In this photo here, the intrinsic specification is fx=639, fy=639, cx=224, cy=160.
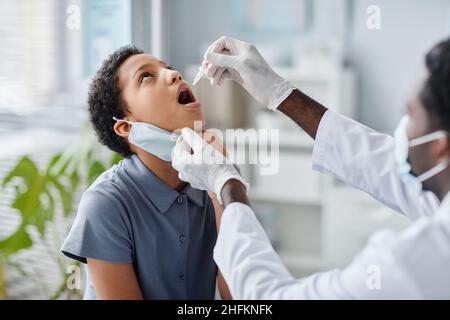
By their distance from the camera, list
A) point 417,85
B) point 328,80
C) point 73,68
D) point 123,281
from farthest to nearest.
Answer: point 328,80, point 73,68, point 123,281, point 417,85

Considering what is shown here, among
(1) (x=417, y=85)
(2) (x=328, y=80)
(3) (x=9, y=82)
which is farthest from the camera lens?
(2) (x=328, y=80)

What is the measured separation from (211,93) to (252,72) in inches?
59.4

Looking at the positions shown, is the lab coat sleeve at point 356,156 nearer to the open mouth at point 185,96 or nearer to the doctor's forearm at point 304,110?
the doctor's forearm at point 304,110

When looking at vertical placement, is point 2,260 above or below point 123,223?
below

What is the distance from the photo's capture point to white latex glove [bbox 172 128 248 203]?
42.3 inches

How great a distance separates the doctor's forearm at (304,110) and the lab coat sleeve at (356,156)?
0.05 feet

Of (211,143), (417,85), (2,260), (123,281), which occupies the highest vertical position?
(417,85)

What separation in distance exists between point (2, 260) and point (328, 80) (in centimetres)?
165

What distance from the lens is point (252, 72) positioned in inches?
47.5

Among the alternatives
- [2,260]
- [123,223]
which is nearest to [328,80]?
[2,260]

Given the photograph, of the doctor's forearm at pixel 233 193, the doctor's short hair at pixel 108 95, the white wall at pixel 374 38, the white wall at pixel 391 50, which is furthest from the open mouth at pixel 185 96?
Result: the white wall at pixel 391 50

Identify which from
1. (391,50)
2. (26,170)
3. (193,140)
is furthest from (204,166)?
(391,50)

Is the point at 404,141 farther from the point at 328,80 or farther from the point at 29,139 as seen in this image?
the point at 328,80
